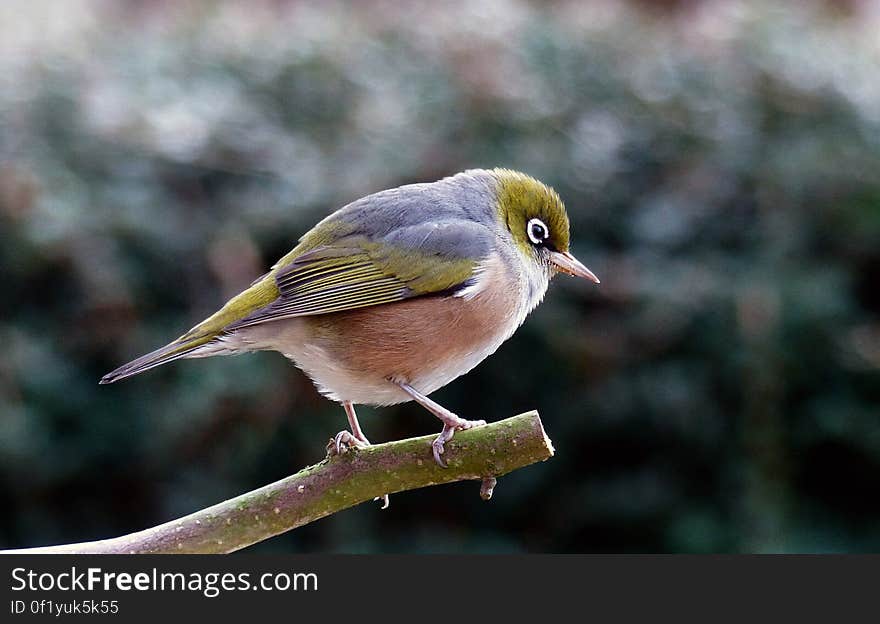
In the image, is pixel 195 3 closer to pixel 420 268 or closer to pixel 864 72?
pixel 864 72

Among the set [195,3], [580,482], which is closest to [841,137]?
[580,482]

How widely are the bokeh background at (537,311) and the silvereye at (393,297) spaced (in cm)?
192

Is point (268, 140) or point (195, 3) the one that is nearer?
point (268, 140)

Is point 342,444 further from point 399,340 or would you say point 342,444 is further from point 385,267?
point 385,267

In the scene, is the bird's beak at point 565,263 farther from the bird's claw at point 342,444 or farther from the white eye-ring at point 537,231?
the bird's claw at point 342,444

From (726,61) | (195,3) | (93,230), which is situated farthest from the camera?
(195,3)

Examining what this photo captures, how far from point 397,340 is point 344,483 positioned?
1.62ft

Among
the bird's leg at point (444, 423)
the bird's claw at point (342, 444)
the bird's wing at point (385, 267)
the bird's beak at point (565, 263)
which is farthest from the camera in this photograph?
the bird's beak at point (565, 263)

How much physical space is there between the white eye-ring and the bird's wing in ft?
0.45

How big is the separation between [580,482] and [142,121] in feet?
9.23

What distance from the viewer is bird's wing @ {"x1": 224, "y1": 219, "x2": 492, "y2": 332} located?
271cm

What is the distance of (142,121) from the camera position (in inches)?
209

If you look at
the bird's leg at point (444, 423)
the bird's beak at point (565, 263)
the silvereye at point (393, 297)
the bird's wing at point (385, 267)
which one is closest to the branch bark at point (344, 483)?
the bird's leg at point (444, 423)

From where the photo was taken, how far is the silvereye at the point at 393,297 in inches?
107
